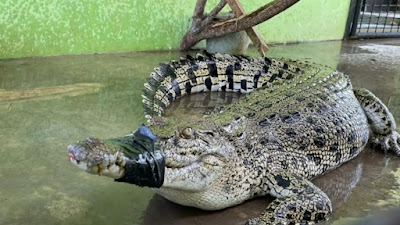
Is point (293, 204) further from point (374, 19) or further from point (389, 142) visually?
point (374, 19)

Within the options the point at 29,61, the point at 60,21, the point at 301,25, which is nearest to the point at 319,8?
the point at 301,25

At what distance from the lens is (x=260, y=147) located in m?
2.42

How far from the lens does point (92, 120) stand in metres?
3.42

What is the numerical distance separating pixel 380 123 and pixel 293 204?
147 centimetres

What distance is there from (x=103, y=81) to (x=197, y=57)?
38.2 inches

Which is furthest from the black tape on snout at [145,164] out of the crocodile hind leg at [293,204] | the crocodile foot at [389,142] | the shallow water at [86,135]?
the crocodile foot at [389,142]

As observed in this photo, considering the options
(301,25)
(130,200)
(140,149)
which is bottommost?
(130,200)

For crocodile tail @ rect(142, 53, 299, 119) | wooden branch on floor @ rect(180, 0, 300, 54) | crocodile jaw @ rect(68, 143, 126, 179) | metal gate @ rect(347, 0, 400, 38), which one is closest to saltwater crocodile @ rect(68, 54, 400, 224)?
crocodile jaw @ rect(68, 143, 126, 179)

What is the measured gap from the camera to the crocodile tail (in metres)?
4.08

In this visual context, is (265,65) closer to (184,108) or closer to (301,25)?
(184,108)

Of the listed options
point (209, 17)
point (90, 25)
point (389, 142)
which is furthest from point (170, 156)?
point (90, 25)

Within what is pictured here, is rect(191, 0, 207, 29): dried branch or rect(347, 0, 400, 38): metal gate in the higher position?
rect(347, 0, 400, 38): metal gate

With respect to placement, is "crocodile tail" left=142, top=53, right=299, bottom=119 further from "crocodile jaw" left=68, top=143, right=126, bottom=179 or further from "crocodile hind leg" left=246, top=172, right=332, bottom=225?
"crocodile jaw" left=68, top=143, right=126, bottom=179

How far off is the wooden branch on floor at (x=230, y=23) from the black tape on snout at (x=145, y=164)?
121 inches
